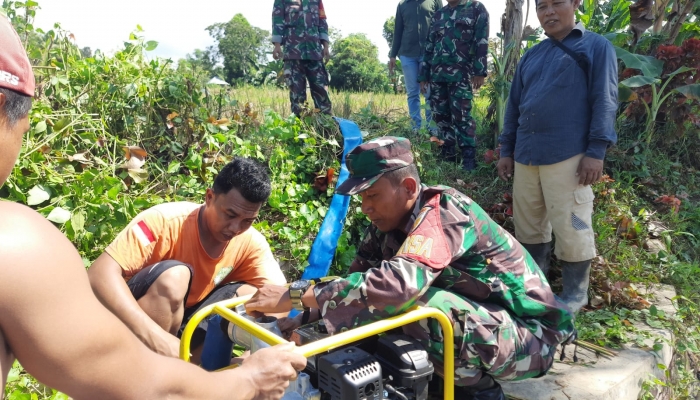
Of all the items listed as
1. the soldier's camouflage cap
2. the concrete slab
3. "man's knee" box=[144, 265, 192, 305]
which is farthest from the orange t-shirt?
the concrete slab

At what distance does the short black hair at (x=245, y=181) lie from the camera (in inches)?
113

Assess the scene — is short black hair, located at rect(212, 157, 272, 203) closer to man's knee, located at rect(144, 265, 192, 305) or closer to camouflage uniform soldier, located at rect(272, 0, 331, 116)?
man's knee, located at rect(144, 265, 192, 305)

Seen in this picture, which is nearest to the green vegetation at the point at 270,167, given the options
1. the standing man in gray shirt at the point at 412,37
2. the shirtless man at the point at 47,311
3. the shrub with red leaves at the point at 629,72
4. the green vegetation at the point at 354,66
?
the shrub with red leaves at the point at 629,72

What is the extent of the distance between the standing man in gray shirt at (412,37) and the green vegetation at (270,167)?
2.39 feet

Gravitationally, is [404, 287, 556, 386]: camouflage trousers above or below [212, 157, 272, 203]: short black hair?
below

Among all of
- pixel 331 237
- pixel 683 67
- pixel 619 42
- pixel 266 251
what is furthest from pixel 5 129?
pixel 619 42

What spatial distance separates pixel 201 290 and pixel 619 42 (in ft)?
18.5

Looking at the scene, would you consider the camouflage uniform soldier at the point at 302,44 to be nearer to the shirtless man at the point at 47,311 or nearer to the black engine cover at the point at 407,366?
the black engine cover at the point at 407,366

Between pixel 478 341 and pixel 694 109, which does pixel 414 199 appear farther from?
pixel 694 109

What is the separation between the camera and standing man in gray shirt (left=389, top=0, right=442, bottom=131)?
261 inches

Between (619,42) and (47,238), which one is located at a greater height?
(619,42)

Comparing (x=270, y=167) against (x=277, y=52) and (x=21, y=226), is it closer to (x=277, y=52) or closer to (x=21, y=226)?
(x=277, y=52)

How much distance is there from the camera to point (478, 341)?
2.28m

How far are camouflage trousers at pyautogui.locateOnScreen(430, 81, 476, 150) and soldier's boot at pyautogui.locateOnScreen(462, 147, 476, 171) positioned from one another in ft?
0.14
